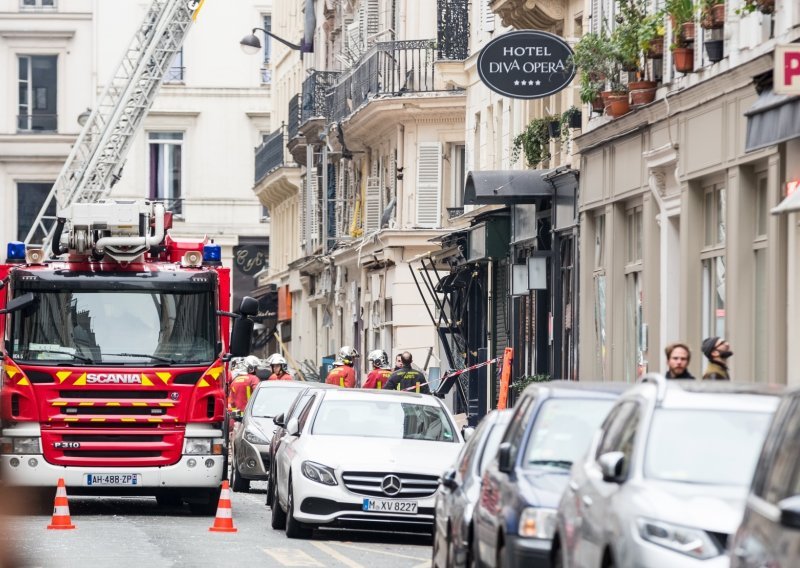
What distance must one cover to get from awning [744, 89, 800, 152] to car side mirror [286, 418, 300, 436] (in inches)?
200

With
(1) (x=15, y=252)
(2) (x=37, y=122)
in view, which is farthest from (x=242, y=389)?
(2) (x=37, y=122)

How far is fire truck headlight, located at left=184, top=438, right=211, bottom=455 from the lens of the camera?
23.0m

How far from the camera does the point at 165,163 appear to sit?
72.8 meters

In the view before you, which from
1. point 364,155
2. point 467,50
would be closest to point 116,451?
point 467,50

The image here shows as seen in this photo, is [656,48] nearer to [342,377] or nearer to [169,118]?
[342,377]

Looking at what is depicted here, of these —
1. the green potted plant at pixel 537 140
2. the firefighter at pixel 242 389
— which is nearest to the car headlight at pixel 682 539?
the green potted plant at pixel 537 140

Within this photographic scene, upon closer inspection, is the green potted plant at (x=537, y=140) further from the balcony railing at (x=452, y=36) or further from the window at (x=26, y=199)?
the window at (x=26, y=199)

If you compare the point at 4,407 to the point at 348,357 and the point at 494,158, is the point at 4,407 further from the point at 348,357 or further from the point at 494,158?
the point at 494,158

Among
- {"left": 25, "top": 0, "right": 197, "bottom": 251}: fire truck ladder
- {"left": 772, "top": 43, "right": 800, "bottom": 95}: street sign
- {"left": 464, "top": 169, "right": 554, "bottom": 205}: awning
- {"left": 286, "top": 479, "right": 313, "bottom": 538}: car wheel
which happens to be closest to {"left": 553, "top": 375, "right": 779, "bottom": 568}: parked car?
{"left": 772, "top": 43, "right": 800, "bottom": 95}: street sign

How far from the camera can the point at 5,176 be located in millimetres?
73562

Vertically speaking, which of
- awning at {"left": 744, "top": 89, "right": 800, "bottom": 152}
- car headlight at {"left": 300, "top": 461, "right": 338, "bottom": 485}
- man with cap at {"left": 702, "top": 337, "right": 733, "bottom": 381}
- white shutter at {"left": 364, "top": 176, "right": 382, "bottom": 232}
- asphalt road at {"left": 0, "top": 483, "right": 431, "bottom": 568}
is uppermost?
white shutter at {"left": 364, "top": 176, "right": 382, "bottom": 232}

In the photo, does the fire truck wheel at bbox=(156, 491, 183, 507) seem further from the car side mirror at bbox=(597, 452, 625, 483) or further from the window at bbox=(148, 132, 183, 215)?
the window at bbox=(148, 132, 183, 215)

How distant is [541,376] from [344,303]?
22474 mm

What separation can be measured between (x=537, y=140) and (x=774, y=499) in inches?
992
